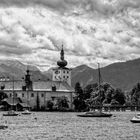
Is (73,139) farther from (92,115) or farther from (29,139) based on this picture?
(92,115)

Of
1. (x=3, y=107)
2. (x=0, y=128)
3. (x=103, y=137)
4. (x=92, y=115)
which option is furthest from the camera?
(x=3, y=107)

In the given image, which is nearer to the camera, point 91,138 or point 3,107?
point 91,138

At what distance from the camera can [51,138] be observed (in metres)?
62.4

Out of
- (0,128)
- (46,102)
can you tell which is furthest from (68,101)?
(0,128)

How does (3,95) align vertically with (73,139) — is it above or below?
above

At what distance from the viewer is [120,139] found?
62.1m

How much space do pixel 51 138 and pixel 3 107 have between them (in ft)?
421

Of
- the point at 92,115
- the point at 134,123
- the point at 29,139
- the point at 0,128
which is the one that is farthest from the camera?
the point at 92,115

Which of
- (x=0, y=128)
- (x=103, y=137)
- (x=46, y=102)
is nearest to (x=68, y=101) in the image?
(x=46, y=102)

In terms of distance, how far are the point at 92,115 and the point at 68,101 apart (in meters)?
65.9

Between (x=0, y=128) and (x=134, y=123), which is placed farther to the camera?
(x=134, y=123)

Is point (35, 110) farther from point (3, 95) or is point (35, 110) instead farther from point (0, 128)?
point (0, 128)

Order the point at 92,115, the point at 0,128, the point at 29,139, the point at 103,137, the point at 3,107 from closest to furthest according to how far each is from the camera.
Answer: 1. the point at 29,139
2. the point at 103,137
3. the point at 0,128
4. the point at 92,115
5. the point at 3,107

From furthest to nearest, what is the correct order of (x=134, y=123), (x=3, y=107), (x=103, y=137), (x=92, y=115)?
(x=3, y=107) → (x=92, y=115) → (x=134, y=123) → (x=103, y=137)
